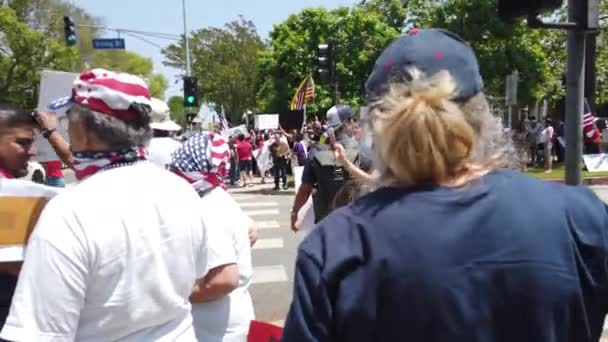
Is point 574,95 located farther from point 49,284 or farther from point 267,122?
point 267,122

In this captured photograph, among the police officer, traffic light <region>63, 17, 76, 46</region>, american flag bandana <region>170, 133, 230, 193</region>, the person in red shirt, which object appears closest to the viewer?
american flag bandana <region>170, 133, 230, 193</region>

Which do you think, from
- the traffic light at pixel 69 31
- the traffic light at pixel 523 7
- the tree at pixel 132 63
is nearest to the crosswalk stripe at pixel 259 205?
the traffic light at pixel 523 7

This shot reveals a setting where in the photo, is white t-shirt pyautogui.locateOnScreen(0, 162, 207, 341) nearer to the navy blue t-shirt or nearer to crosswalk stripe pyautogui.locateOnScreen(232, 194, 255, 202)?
the navy blue t-shirt

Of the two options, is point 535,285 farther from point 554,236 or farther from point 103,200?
point 103,200

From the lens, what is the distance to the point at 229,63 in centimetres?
5838

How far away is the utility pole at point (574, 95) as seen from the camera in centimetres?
462

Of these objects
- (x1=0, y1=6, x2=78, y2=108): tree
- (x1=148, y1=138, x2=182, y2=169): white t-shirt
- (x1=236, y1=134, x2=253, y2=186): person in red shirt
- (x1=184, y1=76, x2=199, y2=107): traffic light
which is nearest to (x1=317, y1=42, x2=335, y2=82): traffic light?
(x1=236, y1=134, x2=253, y2=186): person in red shirt

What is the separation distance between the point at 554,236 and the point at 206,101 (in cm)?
6275

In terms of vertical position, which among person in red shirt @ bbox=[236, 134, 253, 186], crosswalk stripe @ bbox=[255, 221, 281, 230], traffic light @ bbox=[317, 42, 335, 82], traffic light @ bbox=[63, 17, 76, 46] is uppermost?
traffic light @ bbox=[63, 17, 76, 46]

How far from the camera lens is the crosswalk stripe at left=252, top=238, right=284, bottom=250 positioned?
10.0 m

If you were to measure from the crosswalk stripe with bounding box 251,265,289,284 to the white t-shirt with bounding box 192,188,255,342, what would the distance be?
4.87 metres

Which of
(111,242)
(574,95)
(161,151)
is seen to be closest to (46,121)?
(161,151)

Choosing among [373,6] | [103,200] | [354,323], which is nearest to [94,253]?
[103,200]

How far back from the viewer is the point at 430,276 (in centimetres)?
136
